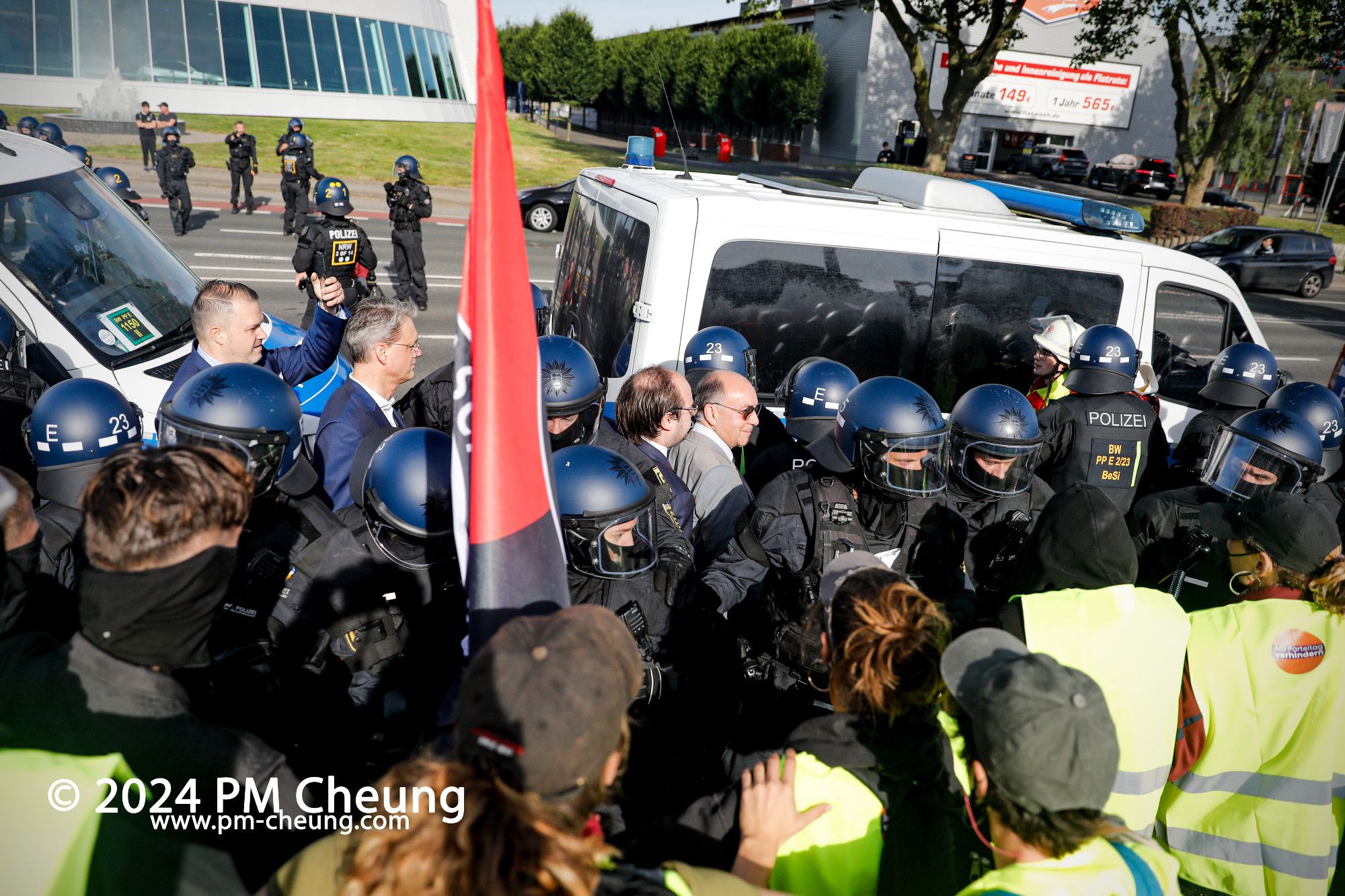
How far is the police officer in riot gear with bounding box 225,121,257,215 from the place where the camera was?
17359 mm

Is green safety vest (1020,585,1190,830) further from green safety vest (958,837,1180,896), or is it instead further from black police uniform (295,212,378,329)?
black police uniform (295,212,378,329)

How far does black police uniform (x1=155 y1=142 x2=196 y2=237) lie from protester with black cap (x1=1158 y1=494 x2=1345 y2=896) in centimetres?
1632

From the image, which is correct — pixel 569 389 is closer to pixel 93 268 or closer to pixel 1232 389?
pixel 93 268

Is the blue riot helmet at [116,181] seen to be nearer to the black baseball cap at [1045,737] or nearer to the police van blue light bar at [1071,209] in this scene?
the police van blue light bar at [1071,209]

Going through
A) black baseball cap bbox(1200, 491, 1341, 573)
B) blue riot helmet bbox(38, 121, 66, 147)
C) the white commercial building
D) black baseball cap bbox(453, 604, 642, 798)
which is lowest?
black baseball cap bbox(1200, 491, 1341, 573)

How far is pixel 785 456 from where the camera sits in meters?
4.41

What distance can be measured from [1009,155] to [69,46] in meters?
45.8

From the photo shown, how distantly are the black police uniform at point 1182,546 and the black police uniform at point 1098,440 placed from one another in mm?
453

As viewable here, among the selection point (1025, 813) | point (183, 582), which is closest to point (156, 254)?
point (183, 582)

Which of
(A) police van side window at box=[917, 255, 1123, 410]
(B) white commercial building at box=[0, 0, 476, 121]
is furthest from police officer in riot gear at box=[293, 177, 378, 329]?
(B) white commercial building at box=[0, 0, 476, 121]

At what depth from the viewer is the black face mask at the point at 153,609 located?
1859mm

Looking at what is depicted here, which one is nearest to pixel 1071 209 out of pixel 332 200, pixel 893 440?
pixel 893 440

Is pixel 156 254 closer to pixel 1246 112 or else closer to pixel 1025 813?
pixel 1025 813

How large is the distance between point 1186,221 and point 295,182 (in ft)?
78.4
